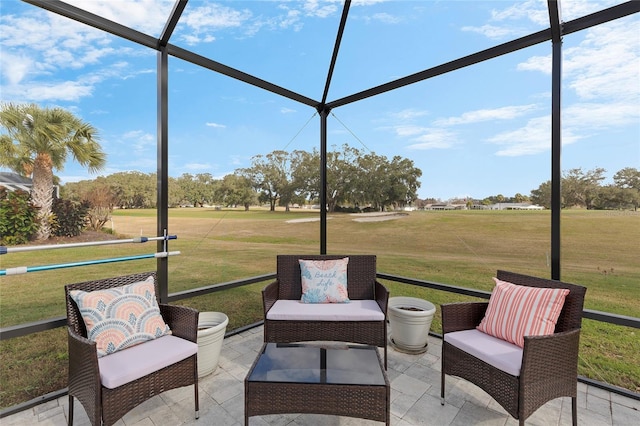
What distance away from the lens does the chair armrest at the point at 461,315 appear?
6.88 ft

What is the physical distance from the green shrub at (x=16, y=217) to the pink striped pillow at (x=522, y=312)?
3.94 meters

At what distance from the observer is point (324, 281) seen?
2.85 meters

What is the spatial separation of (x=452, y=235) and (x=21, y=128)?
5.04 m

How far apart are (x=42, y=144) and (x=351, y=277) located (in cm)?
322

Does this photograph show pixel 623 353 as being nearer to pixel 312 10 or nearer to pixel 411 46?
pixel 411 46

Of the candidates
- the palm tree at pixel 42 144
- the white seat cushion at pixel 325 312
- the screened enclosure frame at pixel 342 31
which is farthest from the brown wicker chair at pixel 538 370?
the palm tree at pixel 42 144

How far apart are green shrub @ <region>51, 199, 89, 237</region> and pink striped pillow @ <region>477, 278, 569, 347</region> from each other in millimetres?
3857

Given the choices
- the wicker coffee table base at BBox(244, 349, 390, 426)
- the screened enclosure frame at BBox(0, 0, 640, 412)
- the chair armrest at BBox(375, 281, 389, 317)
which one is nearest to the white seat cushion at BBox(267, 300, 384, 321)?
the chair armrest at BBox(375, 281, 389, 317)

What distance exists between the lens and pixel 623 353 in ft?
9.02

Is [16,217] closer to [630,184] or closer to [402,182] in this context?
[402,182]

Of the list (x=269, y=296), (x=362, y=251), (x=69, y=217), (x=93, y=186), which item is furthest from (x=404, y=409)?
(x=93, y=186)

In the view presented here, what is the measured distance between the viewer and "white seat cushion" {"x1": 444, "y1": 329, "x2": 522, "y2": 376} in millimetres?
1655

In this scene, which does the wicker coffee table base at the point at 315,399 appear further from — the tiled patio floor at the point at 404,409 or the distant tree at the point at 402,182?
the distant tree at the point at 402,182

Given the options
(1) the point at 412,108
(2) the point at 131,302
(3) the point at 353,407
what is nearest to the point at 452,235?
(1) the point at 412,108
